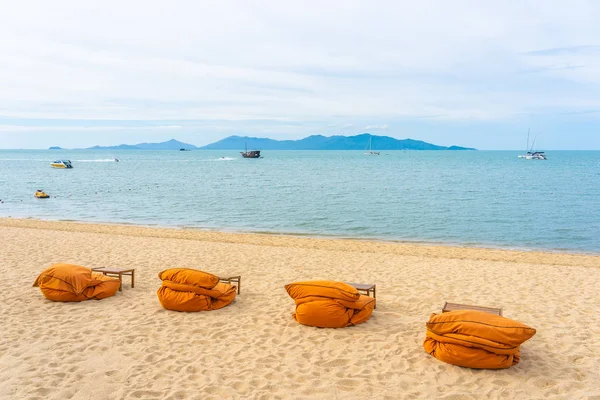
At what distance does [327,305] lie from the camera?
300 inches

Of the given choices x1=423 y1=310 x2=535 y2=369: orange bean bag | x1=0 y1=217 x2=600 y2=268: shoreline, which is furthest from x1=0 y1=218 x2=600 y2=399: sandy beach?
x1=0 y1=217 x2=600 y2=268: shoreline

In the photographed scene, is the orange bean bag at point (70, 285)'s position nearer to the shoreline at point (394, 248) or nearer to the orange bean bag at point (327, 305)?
the orange bean bag at point (327, 305)

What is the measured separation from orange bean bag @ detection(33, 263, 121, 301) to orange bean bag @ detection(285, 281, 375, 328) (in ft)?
12.4

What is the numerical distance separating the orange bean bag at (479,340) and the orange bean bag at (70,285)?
20.5ft

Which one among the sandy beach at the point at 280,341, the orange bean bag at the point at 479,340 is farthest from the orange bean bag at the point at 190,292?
the orange bean bag at the point at 479,340

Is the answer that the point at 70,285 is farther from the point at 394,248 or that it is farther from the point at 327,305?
the point at 394,248

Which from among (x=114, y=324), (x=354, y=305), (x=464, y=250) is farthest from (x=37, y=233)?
(x=464, y=250)

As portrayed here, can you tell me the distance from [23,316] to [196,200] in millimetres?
28818

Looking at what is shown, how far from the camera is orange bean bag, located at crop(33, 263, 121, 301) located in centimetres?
863

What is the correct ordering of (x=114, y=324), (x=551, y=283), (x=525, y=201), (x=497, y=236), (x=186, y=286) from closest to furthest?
(x=114, y=324) → (x=186, y=286) → (x=551, y=283) → (x=497, y=236) → (x=525, y=201)

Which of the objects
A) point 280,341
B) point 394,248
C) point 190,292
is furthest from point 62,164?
point 280,341

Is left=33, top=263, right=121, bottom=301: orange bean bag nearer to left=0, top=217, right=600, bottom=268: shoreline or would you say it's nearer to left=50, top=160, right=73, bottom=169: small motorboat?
left=0, top=217, right=600, bottom=268: shoreline

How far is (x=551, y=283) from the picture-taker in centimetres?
1102

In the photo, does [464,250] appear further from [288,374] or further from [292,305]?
[288,374]
